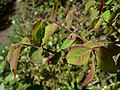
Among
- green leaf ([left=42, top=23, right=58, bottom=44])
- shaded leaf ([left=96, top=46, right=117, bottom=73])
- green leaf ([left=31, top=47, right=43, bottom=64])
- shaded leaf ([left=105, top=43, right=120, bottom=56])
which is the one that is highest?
green leaf ([left=42, top=23, right=58, bottom=44])

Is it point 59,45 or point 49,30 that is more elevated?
point 59,45

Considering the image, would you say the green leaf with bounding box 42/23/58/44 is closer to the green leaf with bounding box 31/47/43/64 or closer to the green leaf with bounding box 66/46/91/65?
the green leaf with bounding box 31/47/43/64

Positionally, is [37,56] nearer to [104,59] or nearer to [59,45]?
[104,59]

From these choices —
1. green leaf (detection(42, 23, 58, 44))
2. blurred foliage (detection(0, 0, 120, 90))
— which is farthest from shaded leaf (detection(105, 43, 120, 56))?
green leaf (detection(42, 23, 58, 44))

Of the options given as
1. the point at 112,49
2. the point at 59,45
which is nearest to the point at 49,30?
the point at 112,49

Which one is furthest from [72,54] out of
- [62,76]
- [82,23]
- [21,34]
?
[21,34]

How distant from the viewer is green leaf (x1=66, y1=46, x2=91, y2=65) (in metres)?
0.72

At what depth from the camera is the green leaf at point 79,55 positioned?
2.36 ft

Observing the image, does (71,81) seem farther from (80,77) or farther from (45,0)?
(45,0)

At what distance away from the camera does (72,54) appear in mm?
734

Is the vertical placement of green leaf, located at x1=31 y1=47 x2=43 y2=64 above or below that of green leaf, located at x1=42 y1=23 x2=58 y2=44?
below

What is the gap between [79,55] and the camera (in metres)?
0.73

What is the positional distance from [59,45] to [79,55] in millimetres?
3058

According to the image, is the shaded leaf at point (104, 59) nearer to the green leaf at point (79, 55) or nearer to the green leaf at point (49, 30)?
the green leaf at point (79, 55)
